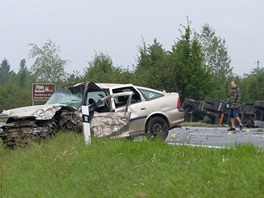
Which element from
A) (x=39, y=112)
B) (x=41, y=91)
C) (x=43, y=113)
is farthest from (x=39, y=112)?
(x=41, y=91)

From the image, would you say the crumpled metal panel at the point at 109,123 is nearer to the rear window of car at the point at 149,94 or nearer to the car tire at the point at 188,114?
the rear window of car at the point at 149,94

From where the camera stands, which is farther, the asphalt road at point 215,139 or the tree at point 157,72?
the tree at point 157,72

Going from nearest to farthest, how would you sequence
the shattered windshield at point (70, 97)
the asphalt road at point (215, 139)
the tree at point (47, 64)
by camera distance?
the asphalt road at point (215, 139) → the shattered windshield at point (70, 97) → the tree at point (47, 64)

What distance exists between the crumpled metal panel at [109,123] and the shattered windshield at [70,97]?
1.36 metres

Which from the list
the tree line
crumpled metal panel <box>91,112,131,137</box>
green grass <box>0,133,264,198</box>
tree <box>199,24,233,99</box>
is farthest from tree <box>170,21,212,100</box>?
tree <box>199,24,233,99</box>

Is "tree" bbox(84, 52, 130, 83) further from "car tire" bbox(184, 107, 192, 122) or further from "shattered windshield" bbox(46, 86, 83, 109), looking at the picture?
"shattered windshield" bbox(46, 86, 83, 109)

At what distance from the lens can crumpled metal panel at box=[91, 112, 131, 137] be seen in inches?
482

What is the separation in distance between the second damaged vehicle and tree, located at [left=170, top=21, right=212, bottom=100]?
22590mm

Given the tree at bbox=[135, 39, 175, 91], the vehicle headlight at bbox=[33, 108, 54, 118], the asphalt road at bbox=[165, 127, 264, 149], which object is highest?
the tree at bbox=[135, 39, 175, 91]

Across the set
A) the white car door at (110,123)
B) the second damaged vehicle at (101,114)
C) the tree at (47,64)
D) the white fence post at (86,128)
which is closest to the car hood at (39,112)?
the second damaged vehicle at (101,114)

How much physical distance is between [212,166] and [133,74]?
3537 cm

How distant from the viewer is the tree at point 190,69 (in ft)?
122

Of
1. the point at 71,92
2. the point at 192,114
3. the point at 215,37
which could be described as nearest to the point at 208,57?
the point at 215,37

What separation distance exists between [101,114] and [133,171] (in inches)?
211
